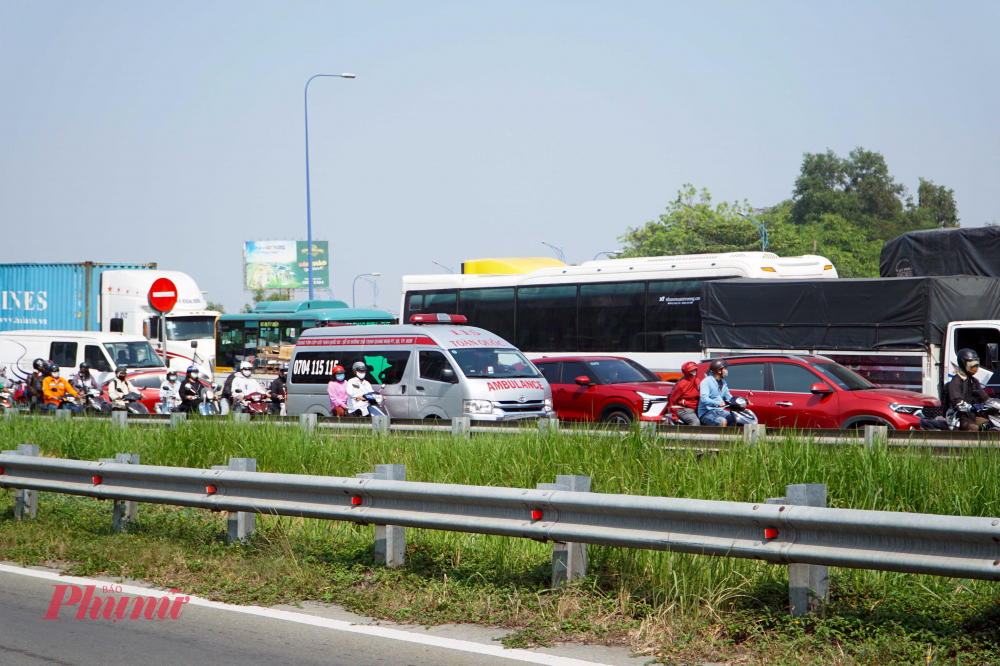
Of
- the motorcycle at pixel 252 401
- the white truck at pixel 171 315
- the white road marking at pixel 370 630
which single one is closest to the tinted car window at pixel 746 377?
the motorcycle at pixel 252 401

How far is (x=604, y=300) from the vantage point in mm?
23234

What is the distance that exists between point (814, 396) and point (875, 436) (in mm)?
6105

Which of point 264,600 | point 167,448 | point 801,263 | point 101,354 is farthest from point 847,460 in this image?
point 101,354

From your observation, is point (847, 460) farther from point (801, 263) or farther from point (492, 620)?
point (801, 263)

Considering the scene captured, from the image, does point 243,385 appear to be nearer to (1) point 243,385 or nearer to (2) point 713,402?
(1) point 243,385

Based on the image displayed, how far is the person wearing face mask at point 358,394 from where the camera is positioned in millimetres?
15891

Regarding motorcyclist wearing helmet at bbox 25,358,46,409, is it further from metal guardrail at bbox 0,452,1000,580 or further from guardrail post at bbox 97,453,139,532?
metal guardrail at bbox 0,452,1000,580

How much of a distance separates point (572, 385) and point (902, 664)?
13648 millimetres

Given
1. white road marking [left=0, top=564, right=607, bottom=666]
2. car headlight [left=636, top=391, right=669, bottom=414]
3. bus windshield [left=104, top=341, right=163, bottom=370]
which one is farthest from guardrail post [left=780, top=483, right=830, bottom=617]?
bus windshield [left=104, top=341, right=163, bottom=370]

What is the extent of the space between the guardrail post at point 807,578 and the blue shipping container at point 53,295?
29.7 meters

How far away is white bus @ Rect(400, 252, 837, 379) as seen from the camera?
2147 centimetres

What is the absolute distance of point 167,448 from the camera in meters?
10.9

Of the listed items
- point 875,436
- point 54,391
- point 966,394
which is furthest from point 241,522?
point 54,391

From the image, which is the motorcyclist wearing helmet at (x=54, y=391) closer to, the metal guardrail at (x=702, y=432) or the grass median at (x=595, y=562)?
the metal guardrail at (x=702, y=432)
